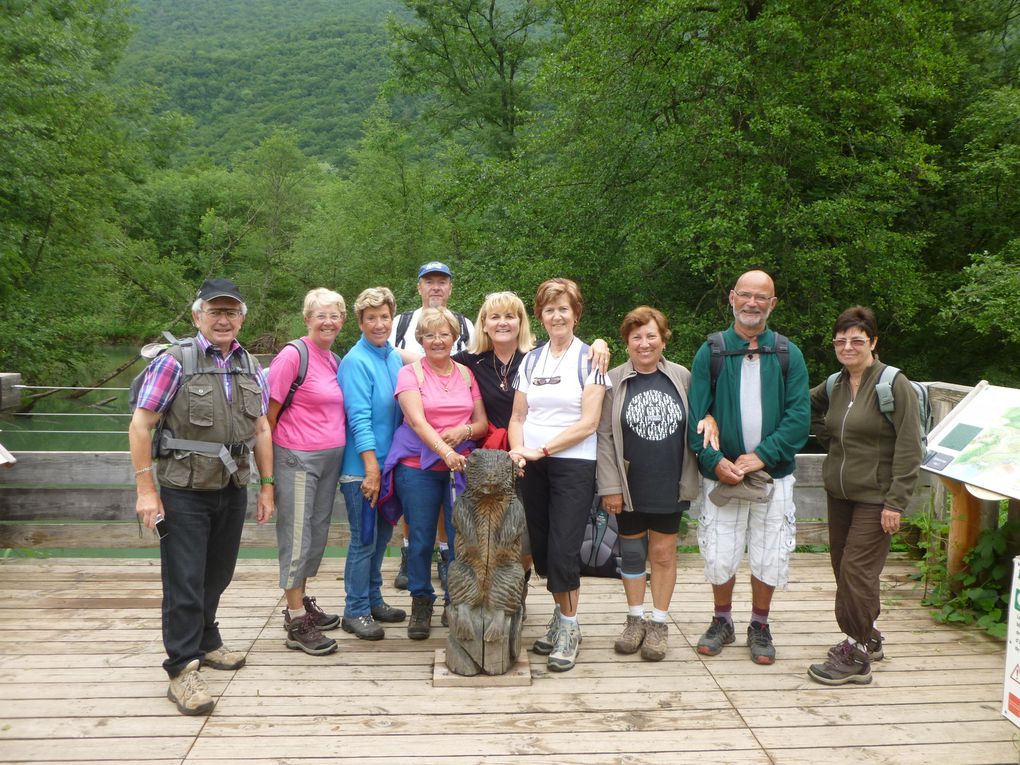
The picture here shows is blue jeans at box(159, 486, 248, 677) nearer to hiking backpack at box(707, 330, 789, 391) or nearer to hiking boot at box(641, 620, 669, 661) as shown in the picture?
hiking boot at box(641, 620, 669, 661)

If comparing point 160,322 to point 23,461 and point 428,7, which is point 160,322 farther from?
Result: point 23,461

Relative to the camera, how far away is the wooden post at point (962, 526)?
4262 millimetres

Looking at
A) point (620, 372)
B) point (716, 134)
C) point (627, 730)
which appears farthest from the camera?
point (716, 134)

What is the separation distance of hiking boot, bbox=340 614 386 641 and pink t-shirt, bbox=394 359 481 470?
2.74 feet

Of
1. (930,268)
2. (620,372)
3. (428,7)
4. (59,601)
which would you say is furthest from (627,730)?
(428,7)

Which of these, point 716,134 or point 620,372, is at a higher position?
point 716,134

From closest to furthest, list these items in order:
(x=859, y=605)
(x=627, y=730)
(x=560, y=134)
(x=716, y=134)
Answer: (x=627, y=730) < (x=859, y=605) < (x=716, y=134) < (x=560, y=134)

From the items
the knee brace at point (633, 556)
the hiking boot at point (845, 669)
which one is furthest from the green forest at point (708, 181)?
the hiking boot at point (845, 669)

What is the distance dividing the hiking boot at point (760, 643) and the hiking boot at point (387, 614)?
1745 mm

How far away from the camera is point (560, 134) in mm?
12086

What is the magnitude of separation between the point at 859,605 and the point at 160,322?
18.9m

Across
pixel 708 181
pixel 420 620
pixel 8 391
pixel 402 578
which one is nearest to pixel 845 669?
pixel 420 620

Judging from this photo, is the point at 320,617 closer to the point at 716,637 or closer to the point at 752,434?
the point at 716,637

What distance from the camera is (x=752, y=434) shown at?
11.5ft
